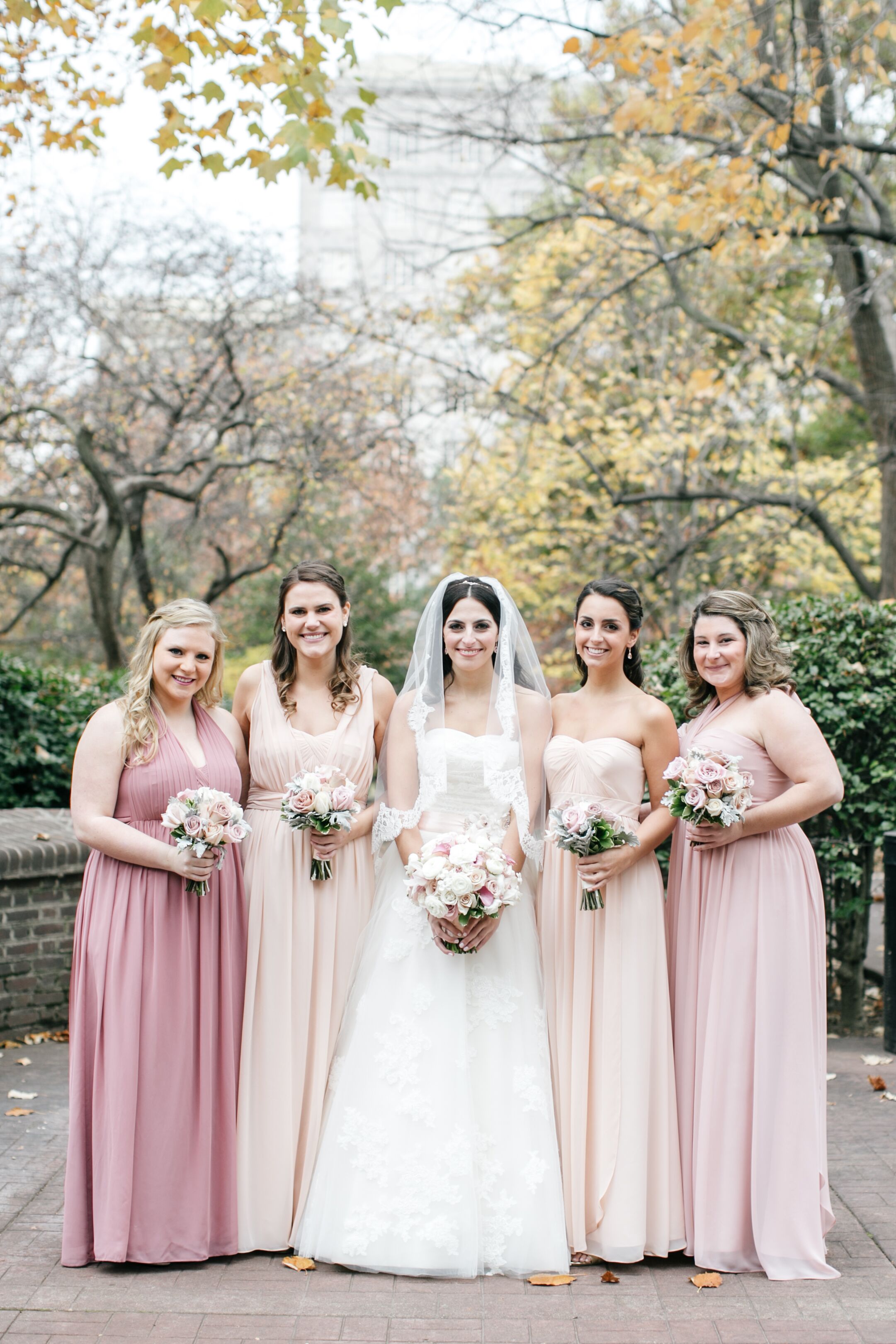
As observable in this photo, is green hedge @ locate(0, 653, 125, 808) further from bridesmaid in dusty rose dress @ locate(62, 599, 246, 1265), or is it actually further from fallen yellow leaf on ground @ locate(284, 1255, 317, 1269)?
fallen yellow leaf on ground @ locate(284, 1255, 317, 1269)

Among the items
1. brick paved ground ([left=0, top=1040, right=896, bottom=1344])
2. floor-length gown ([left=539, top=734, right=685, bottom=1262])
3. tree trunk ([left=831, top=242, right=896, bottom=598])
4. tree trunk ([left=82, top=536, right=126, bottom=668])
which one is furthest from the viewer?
tree trunk ([left=82, top=536, right=126, bottom=668])

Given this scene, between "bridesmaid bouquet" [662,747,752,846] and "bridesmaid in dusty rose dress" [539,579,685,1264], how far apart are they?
0.33 metres

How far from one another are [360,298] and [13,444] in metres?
5.15

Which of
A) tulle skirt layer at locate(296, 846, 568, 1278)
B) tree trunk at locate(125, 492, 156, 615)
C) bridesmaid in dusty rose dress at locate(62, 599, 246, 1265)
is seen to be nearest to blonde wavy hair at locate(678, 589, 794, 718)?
tulle skirt layer at locate(296, 846, 568, 1278)

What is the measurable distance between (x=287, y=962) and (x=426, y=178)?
1595 cm

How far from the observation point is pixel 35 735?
883 centimetres

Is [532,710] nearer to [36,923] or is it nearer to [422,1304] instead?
[422,1304]

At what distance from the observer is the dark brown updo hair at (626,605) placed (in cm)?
459

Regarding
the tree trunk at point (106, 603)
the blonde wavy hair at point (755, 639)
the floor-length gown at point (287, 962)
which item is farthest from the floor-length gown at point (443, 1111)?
the tree trunk at point (106, 603)

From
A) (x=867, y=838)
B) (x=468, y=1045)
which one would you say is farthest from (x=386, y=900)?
(x=867, y=838)

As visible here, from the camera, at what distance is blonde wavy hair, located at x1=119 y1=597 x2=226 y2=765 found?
4.35 metres

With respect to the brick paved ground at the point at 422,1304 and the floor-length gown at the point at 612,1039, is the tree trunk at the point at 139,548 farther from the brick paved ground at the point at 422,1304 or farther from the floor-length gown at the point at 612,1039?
the brick paved ground at the point at 422,1304

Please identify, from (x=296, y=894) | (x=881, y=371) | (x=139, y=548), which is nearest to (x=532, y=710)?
(x=296, y=894)

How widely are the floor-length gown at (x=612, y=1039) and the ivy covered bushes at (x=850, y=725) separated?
2.48 m
